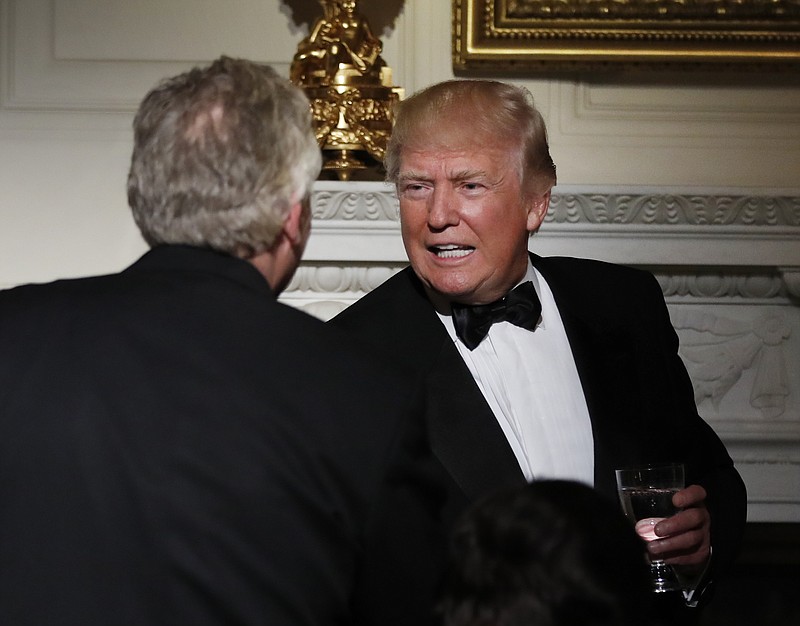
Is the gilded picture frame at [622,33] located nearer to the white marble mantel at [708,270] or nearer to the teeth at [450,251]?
the white marble mantel at [708,270]

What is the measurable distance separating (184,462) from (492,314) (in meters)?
1.17

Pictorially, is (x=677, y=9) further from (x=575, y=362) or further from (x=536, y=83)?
(x=575, y=362)

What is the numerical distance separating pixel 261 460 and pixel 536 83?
2.75m

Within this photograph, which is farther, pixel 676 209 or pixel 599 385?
pixel 676 209

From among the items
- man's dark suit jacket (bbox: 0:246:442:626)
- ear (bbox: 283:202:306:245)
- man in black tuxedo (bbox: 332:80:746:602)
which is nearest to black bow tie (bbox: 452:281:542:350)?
man in black tuxedo (bbox: 332:80:746:602)

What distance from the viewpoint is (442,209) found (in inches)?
96.1

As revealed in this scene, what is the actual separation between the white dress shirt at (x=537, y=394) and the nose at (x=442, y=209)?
22cm

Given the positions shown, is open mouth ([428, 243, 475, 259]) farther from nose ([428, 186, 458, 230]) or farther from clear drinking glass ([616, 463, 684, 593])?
clear drinking glass ([616, 463, 684, 593])

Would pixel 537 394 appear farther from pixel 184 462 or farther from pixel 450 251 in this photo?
pixel 184 462

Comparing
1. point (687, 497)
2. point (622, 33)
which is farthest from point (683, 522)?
point (622, 33)

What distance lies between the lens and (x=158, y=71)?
3.96 metres

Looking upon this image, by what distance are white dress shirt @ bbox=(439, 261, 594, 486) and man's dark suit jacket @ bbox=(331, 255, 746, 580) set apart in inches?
1.3

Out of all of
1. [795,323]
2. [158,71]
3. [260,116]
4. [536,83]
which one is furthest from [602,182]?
[260,116]

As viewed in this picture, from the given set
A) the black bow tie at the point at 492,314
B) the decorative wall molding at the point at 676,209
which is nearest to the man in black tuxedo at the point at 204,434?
the black bow tie at the point at 492,314
